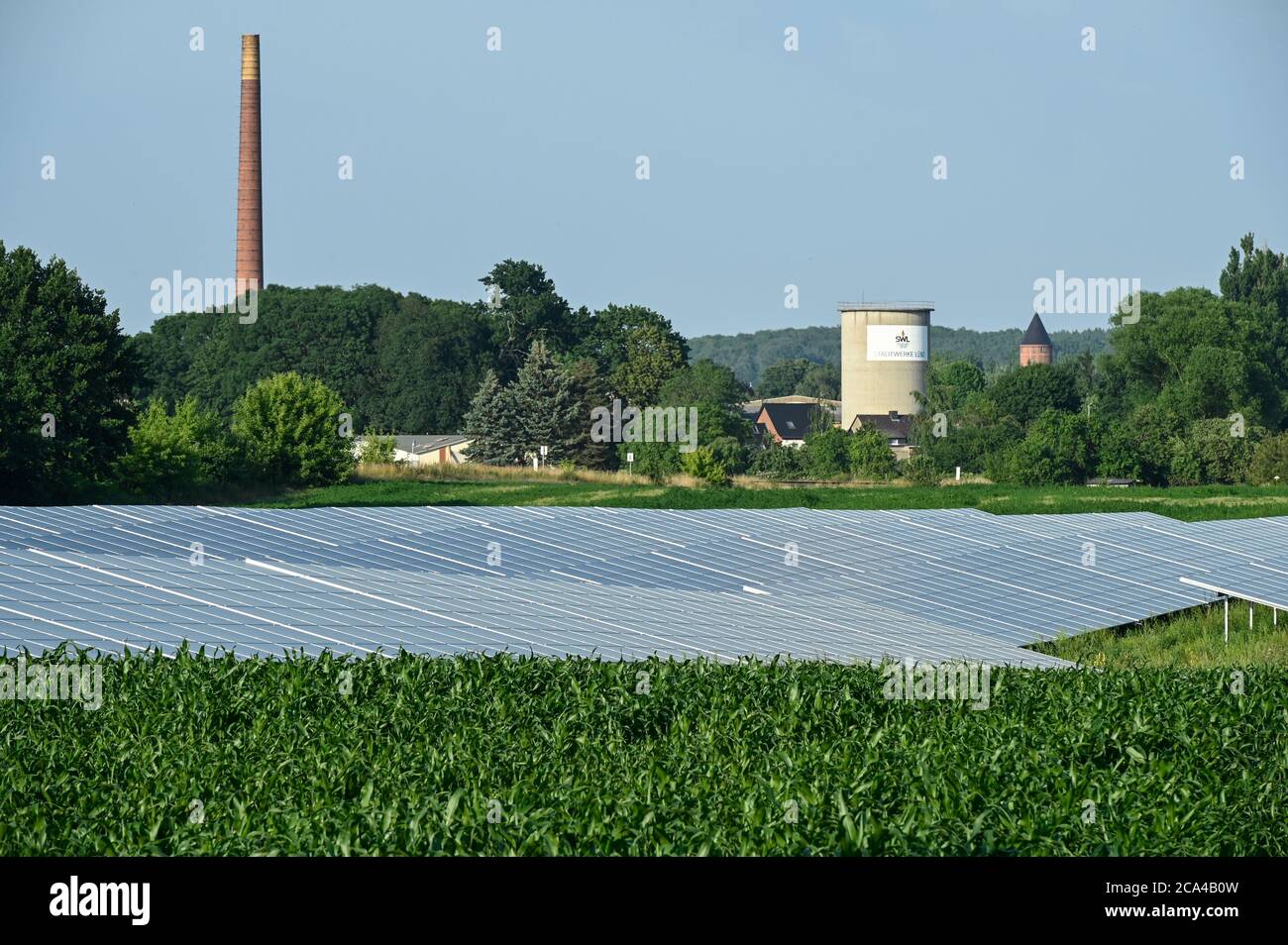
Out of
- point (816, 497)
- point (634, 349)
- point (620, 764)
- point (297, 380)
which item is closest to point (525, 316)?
point (634, 349)

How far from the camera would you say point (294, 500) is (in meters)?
66.6

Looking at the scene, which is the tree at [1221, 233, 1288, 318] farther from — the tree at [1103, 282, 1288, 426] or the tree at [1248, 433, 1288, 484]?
the tree at [1248, 433, 1288, 484]

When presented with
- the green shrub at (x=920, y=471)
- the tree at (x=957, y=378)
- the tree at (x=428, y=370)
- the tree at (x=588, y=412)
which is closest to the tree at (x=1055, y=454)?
the green shrub at (x=920, y=471)

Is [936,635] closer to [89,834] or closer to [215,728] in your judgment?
[215,728]

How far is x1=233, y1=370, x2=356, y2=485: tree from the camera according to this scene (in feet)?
241

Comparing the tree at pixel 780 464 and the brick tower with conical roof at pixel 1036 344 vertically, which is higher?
the brick tower with conical roof at pixel 1036 344

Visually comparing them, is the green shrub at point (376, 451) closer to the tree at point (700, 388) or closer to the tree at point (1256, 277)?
the tree at point (700, 388)

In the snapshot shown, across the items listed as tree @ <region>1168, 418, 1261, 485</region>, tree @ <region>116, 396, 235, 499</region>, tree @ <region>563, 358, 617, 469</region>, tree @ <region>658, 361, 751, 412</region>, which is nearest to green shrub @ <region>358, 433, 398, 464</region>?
tree @ <region>563, 358, 617, 469</region>

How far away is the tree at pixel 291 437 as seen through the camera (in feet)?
241

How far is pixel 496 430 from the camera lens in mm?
95375

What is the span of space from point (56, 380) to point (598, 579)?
40395mm

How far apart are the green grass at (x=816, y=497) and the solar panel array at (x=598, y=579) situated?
1965 cm

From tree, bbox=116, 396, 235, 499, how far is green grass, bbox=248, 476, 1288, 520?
346cm
